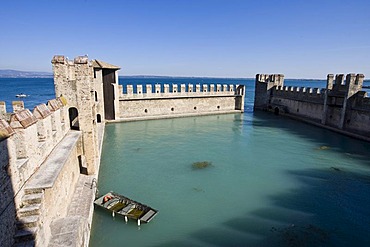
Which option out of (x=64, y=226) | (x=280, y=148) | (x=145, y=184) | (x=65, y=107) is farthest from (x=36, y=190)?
(x=280, y=148)

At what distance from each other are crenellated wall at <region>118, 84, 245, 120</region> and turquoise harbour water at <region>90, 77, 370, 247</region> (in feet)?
15.8

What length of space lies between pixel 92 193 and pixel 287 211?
630cm

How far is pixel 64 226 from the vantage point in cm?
495

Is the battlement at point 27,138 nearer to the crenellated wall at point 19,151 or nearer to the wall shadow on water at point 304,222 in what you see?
the crenellated wall at point 19,151

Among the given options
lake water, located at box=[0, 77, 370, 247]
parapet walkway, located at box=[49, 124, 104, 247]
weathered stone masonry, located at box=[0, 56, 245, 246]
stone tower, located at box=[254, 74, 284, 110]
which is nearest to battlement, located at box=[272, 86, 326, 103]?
stone tower, located at box=[254, 74, 284, 110]

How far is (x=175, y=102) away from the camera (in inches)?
935

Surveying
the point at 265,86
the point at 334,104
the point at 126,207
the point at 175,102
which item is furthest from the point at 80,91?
the point at 265,86

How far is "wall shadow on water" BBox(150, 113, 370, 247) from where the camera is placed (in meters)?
6.18

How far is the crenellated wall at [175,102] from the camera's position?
69.9 ft

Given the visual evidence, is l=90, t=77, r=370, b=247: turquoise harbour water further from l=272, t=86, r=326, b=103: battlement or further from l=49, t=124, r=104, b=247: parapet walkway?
l=272, t=86, r=326, b=103: battlement

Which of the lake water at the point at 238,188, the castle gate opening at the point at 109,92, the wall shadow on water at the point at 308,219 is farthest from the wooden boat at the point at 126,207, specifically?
the castle gate opening at the point at 109,92

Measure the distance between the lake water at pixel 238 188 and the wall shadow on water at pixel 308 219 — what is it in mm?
28

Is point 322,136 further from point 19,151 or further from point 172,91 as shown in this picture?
point 19,151

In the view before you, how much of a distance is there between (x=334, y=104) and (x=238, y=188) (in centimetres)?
1532
